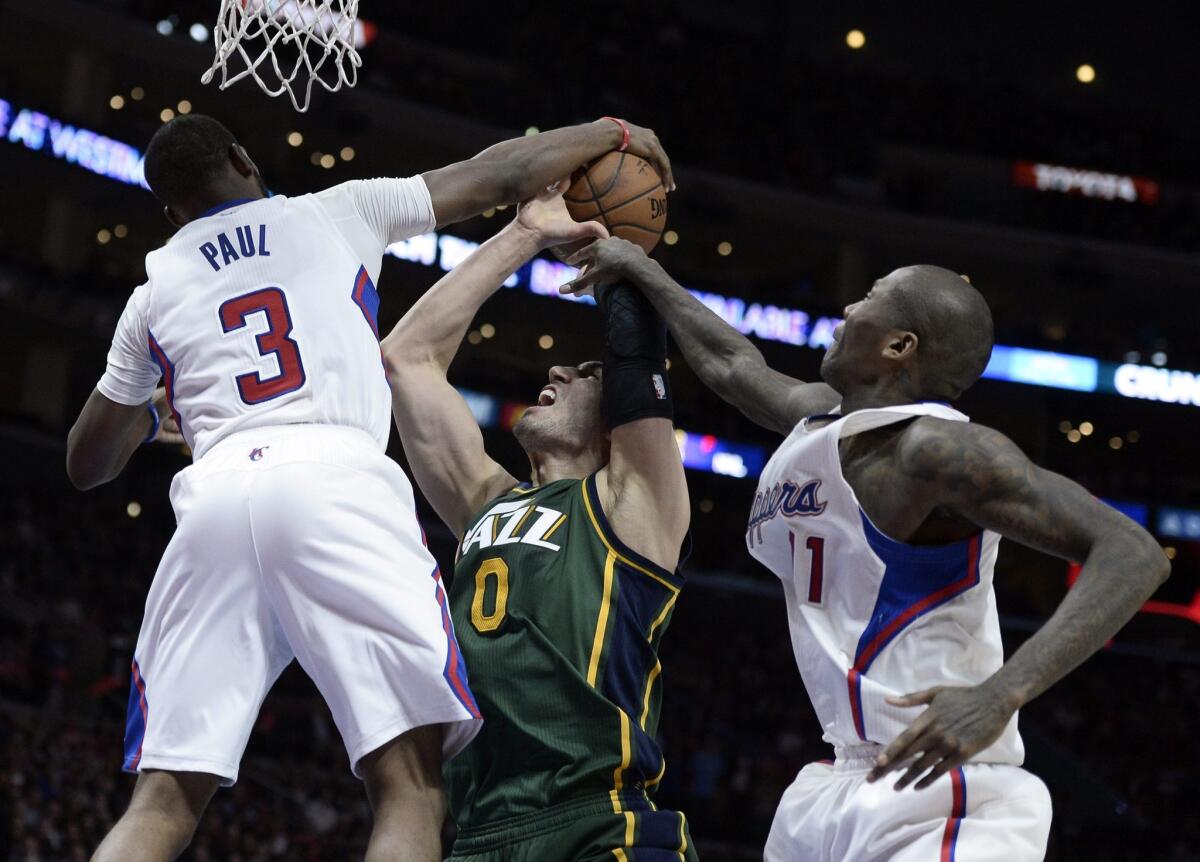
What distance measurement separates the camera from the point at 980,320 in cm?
359

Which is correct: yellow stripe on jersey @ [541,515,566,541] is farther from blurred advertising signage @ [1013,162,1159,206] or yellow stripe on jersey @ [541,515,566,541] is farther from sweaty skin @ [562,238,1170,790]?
blurred advertising signage @ [1013,162,1159,206]

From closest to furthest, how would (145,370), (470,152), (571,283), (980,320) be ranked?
(980,320) → (145,370) → (571,283) → (470,152)

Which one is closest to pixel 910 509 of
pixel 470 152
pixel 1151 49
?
pixel 470 152

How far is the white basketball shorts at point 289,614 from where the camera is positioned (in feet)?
11.1

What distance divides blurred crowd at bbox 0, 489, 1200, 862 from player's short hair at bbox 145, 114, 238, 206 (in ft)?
33.4

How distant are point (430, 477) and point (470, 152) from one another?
18.6 m

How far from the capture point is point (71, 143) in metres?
19.9

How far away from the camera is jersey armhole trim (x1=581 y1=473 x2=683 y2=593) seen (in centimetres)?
433

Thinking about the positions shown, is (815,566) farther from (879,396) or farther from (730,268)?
(730,268)

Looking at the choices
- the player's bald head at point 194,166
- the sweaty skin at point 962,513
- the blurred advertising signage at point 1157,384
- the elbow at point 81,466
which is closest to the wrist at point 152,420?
the elbow at point 81,466

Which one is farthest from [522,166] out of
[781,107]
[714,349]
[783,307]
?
A: [781,107]

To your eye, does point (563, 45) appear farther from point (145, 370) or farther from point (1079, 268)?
point (145, 370)

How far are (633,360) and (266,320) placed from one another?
1.29 meters

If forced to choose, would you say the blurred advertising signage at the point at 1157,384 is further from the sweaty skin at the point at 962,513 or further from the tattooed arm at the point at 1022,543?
the tattooed arm at the point at 1022,543
